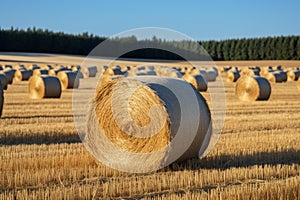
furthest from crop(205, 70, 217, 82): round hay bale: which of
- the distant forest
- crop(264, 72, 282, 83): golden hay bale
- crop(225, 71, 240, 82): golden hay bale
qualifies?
the distant forest

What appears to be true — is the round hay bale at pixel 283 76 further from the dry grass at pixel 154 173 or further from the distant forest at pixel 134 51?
the distant forest at pixel 134 51

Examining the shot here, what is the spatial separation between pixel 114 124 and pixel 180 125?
135cm

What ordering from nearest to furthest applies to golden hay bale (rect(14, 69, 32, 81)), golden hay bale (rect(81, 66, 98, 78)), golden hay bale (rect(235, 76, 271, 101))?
golden hay bale (rect(235, 76, 271, 101))
golden hay bale (rect(14, 69, 32, 81))
golden hay bale (rect(81, 66, 98, 78))

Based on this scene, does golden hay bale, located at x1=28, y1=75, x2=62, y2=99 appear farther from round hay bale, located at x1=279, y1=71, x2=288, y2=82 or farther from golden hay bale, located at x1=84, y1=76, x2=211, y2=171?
round hay bale, located at x1=279, y1=71, x2=288, y2=82

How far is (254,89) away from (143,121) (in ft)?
42.3

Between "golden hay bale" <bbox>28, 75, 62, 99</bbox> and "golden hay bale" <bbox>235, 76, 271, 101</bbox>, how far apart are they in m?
6.91

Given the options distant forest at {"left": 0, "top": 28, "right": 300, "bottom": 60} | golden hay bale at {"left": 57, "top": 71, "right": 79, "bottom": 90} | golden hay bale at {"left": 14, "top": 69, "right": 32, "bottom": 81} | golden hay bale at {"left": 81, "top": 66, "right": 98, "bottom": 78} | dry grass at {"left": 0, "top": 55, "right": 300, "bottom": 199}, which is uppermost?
distant forest at {"left": 0, "top": 28, "right": 300, "bottom": 60}

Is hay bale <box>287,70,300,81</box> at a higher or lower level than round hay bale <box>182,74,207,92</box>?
higher

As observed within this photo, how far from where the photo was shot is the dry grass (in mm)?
5906

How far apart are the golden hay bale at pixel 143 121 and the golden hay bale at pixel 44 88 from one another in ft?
37.3

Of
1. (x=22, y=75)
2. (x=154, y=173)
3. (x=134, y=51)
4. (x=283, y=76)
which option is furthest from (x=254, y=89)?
(x=134, y=51)

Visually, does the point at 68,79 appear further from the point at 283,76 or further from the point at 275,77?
the point at 283,76

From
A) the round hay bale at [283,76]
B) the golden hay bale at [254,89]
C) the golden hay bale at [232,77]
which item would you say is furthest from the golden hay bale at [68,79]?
the round hay bale at [283,76]

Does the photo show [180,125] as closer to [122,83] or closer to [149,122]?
[149,122]
